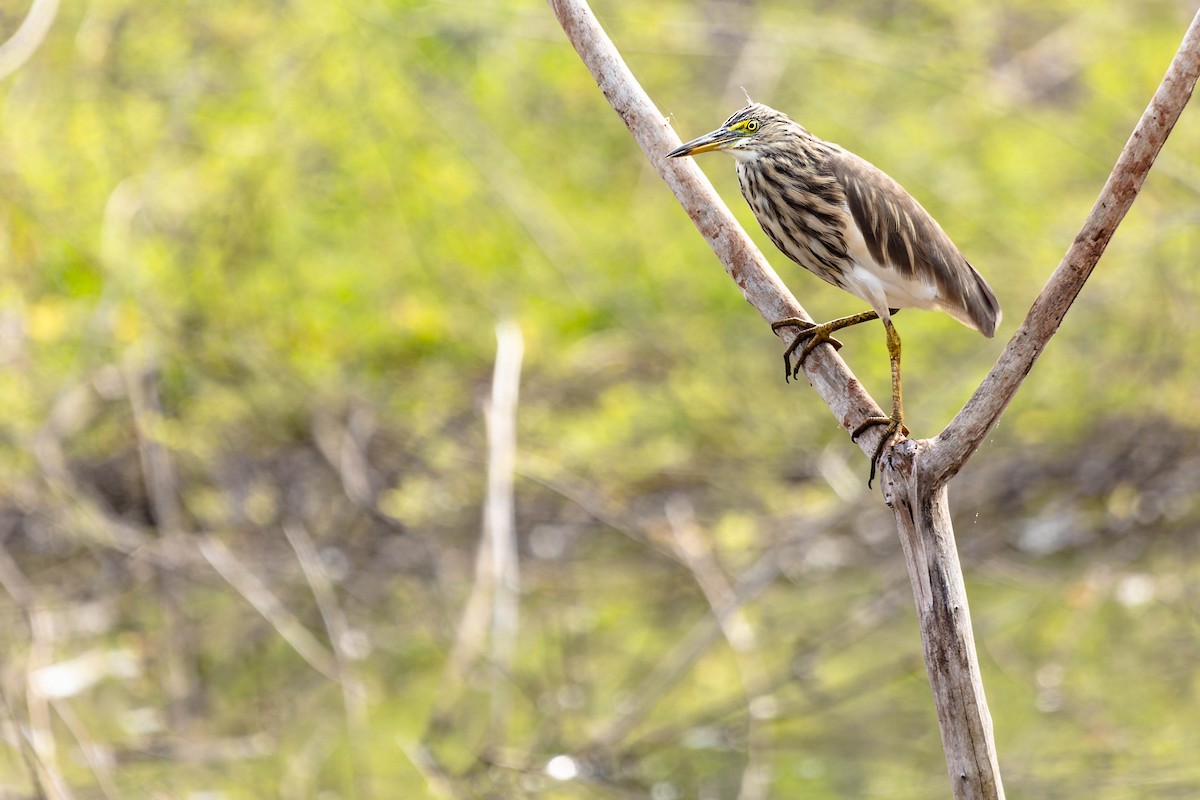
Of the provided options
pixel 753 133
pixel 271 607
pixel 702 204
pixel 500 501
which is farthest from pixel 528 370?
pixel 702 204

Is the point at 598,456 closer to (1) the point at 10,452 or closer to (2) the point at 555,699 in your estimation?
(2) the point at 555,699

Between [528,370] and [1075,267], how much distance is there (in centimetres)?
540

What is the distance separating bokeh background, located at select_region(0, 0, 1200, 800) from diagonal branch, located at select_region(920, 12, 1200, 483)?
3.06 meters

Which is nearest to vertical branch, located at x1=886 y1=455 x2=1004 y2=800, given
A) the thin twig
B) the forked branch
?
the forked branch

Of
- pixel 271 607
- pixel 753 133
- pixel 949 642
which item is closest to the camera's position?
pixel 949 642

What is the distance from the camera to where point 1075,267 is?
2.03 metres

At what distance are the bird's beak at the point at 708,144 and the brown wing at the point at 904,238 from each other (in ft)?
0.71

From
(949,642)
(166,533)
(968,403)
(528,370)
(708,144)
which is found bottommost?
(949,642)

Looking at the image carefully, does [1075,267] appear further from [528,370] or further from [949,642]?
[528,370]

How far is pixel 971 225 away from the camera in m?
6.51

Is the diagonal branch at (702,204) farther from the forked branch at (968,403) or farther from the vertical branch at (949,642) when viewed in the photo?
the vertical branch at (949,642)

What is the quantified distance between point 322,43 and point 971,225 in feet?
10.8

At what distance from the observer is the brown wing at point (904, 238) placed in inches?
105

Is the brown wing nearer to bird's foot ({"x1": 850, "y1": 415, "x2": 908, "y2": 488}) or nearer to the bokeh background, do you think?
bird's foot ({"x1": 850, "y1": 415, "x2": 908, "y2": 488})
